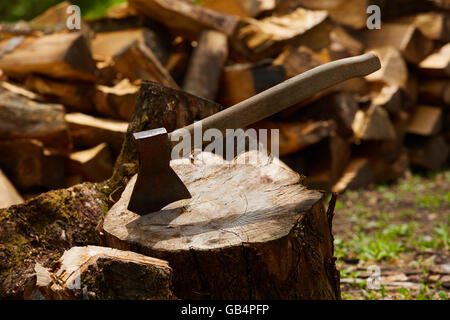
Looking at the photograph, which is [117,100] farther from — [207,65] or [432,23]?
[432,23]

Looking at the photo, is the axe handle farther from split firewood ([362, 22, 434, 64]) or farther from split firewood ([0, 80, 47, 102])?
split firewood ([362, 22, 434, 64])

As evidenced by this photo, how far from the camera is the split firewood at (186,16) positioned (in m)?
4.30

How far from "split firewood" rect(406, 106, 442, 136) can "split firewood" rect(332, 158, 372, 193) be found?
977 millimetres

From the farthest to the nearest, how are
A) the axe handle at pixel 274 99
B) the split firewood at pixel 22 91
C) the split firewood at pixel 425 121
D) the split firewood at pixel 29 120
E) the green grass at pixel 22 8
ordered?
the green grass at pixel 22 8 → the split firewood at pixel 425 121 → the split firewood at pixel 22 91 → the split firewood at pixel 29 120 → the axe handle at pixel 274 99

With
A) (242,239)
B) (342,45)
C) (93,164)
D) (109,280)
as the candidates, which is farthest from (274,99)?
(342,45)

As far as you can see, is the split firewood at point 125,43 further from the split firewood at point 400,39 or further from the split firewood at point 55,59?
the split firewood at point 400,39

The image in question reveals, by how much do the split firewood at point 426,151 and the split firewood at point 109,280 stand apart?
5.13m

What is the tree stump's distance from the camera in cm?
171

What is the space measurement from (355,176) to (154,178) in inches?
145

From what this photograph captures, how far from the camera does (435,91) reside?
6.01 meters

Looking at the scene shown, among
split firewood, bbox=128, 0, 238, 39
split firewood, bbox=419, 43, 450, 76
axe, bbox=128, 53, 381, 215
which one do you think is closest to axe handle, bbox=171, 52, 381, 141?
axe, bbox=128, 53, 381, 215

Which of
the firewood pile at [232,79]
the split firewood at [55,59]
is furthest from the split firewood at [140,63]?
the split firewood at [55,59]

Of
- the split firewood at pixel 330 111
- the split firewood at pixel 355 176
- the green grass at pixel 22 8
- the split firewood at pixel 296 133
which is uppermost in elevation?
the green grass at pixel 22 8
